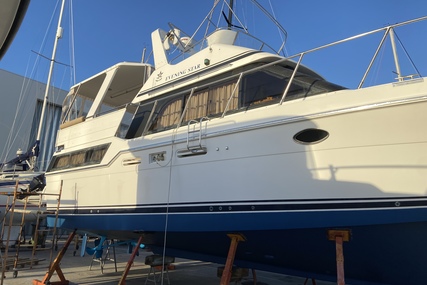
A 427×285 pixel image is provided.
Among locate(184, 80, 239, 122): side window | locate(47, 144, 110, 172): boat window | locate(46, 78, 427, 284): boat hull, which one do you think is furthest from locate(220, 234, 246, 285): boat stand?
locate(47, 144, 110, 172): boat window

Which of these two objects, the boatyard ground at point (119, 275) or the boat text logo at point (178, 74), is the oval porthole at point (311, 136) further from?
the boatyard ground at point (119, 275)

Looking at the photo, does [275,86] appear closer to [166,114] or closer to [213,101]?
[213,101]

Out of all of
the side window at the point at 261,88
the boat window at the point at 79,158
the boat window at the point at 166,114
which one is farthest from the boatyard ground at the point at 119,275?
the side window at the point at 261,88

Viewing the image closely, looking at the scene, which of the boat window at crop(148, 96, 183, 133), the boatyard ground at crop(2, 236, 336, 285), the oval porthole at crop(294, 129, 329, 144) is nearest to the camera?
the oval porthole at crop(294, 129, 329, 144)

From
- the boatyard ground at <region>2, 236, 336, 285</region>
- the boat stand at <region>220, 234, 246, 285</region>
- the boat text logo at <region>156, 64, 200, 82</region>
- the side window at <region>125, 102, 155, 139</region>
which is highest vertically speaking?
the boat text logo at <region>156, 64, 200, 82</region>

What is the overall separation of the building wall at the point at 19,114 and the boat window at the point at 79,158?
12.1 metres

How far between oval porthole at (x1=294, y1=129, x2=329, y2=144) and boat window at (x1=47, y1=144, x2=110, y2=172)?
4.07 meters

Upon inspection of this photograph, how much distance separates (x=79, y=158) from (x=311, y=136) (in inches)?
215

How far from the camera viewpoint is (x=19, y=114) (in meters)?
20.5

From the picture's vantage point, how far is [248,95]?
5121 mm

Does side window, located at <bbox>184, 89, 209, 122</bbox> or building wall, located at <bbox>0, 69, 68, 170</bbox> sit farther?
building wall, located at <bbox>0, 69, 68, 170</bbox>

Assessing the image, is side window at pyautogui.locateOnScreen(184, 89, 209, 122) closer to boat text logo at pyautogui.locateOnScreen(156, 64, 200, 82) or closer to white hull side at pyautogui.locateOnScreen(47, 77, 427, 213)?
white hull side at pyautogui.locateOnScreen(47, 77, 427, 213)

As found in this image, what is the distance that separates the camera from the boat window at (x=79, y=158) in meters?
6.89

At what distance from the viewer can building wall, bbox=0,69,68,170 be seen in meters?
19.7
